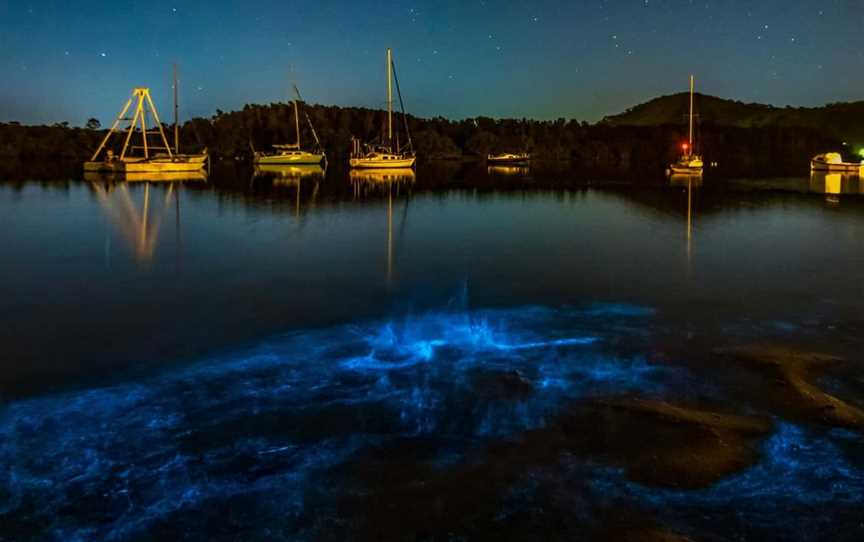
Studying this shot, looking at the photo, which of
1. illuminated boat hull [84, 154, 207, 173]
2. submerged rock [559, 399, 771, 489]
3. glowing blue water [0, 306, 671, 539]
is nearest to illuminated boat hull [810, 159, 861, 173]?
illuminated boat hull [84, 154, 207, 173]

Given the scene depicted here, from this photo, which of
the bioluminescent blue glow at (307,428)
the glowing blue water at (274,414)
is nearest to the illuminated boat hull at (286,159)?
the glowing blue water at (274,414)

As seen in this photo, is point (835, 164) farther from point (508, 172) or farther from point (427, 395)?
point (427, 395)

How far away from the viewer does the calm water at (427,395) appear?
7.21 m

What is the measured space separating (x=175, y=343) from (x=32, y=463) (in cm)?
492

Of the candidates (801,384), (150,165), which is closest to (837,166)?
(150,165)

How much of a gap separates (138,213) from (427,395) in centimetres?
3059

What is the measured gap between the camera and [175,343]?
42.9 ft

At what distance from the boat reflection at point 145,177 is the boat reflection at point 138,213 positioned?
9.32 meters

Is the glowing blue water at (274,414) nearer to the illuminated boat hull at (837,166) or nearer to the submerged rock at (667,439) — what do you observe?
the submerged rock at (667,439)

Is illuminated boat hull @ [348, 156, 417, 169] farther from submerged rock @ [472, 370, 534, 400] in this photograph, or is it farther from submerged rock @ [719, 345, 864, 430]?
submerged rock @ [472, 370, 534, 400]

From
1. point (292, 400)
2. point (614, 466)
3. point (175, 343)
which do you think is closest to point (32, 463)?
point (292, 400)

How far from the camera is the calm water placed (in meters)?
7.21

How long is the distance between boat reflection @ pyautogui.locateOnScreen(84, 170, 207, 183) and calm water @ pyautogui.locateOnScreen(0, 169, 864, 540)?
155 feet

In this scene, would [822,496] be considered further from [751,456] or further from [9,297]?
[9,297]
